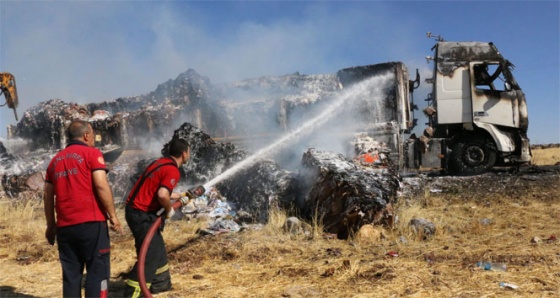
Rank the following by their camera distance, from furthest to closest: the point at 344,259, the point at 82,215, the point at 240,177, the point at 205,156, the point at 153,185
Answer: the point at 205,156, the point at 240,177, the point at 344,259, the point at 153,185, the point at 82,215

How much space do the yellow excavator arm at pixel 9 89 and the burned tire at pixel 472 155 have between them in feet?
38.4

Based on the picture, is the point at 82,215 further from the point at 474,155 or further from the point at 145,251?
the point at 474,155

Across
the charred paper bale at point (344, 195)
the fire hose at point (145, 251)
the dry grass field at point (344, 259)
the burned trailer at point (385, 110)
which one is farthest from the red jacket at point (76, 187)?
the burned trailer at point (385, 110)

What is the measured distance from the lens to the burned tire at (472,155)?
31.0ft

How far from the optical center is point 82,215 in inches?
112

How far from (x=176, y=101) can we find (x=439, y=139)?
22.5ft

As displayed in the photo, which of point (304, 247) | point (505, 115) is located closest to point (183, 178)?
point (304, 247)

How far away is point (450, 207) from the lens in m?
6.96

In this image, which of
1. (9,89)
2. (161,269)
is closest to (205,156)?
(161,269)

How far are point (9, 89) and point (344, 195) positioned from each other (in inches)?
420

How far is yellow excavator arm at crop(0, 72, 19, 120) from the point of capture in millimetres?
11359

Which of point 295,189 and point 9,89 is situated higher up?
point 9,89

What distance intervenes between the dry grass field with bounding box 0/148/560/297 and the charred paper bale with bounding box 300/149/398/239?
8.9 inches

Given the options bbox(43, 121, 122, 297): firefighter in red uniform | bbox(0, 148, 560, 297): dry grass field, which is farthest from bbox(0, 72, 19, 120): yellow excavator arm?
bbox(43, 121, 122, 297): firefighter in red uniform
